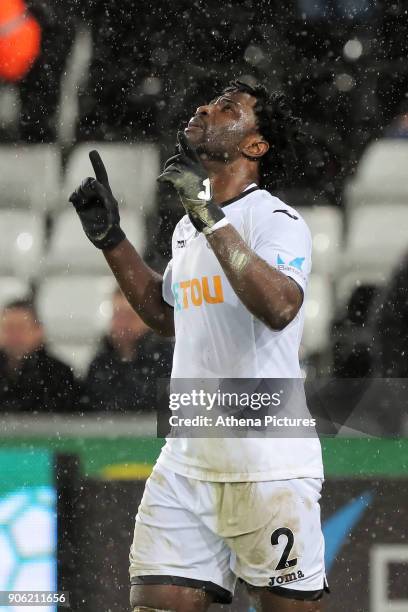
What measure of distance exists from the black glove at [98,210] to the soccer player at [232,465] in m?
0.22

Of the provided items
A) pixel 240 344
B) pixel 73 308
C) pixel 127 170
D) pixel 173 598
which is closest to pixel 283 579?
pixel 173 598

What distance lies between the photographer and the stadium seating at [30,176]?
358 cm

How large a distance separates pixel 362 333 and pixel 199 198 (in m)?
1.61

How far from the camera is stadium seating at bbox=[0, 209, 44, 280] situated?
11.5 ft

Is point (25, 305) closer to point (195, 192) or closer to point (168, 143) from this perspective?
point (168, 143)

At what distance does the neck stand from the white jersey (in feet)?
0.39

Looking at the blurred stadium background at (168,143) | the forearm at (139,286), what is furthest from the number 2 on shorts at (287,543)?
the blurred stadium background at (168,143)

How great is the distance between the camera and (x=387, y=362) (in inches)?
137

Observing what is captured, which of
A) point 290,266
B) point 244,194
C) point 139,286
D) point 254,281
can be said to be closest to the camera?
point 254,281

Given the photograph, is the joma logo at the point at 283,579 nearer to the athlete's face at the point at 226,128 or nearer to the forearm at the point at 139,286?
the forearm at the point at 139,286

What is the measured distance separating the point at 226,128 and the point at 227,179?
0.40 feet

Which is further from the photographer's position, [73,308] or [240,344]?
[73,308]

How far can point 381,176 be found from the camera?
11.9 ft

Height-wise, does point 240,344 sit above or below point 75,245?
below
